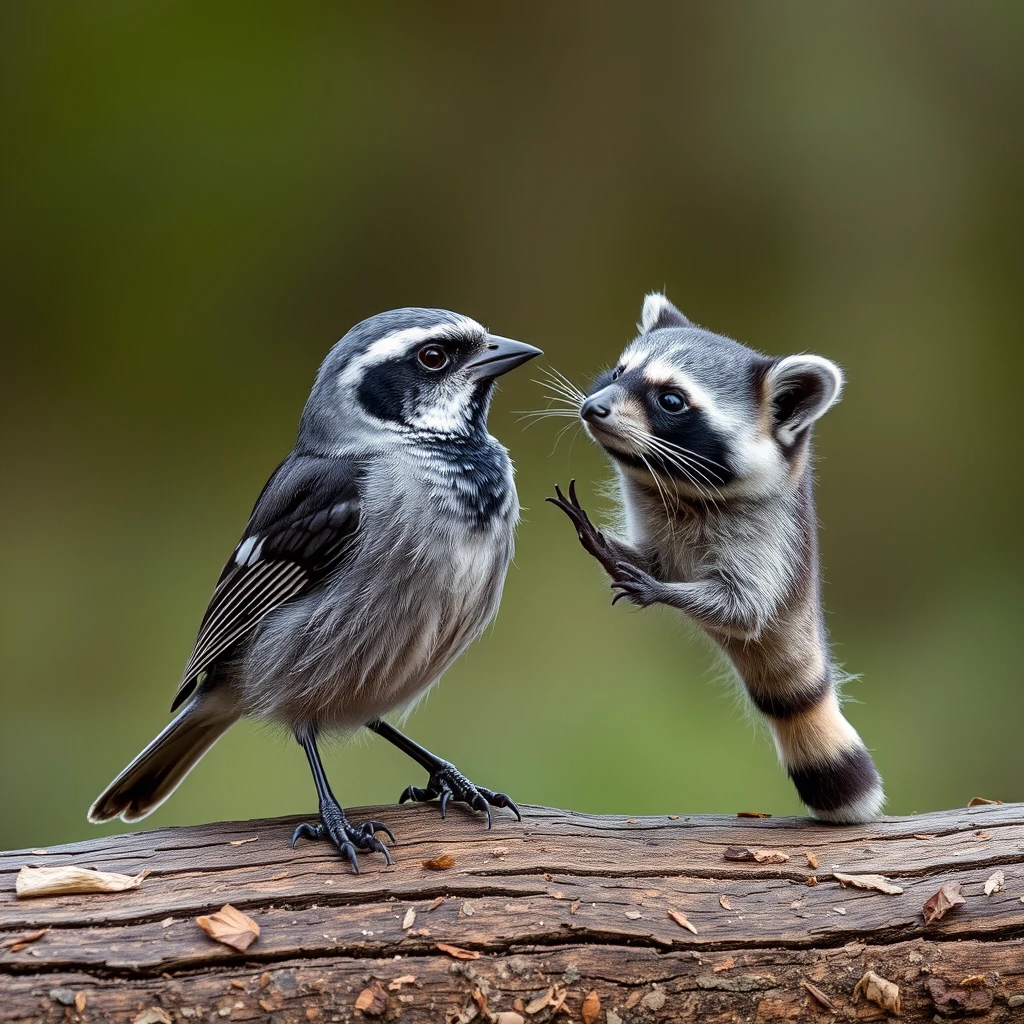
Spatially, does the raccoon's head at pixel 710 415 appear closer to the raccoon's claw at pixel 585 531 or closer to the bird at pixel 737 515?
the bird at pixel 737 515

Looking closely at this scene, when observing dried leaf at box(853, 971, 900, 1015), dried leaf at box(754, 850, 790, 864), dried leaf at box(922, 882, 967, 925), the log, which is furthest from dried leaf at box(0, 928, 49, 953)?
dried leaf at box(922, 882, 967, 925)

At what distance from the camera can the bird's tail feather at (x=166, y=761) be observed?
3.85 metres

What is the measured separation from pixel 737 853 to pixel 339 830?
1.19 meters

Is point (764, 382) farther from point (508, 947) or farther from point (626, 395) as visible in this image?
point (508, 947)

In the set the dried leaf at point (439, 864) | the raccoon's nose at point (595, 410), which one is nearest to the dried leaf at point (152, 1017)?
the dried leaf at point (439, 864)

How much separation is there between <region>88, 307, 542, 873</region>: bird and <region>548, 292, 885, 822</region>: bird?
0.34 meters

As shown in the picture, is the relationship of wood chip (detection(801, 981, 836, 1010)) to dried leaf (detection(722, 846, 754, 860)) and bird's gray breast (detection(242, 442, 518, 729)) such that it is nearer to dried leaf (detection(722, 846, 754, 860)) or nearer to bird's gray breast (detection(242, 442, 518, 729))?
dried leaf (detection(722, 846, 754, 860))

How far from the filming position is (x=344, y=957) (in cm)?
309

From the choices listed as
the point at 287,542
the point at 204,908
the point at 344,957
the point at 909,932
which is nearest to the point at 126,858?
the point at 204,908

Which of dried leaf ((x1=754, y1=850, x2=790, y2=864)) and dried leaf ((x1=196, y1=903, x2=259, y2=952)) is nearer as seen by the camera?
dried leaf ((x1=196, y1=903, x2=259, y2=952))

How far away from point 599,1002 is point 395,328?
2.01 metres

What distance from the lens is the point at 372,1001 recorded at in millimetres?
3016

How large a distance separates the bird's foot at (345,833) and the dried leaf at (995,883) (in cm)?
172

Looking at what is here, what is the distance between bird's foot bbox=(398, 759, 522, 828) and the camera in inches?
148
